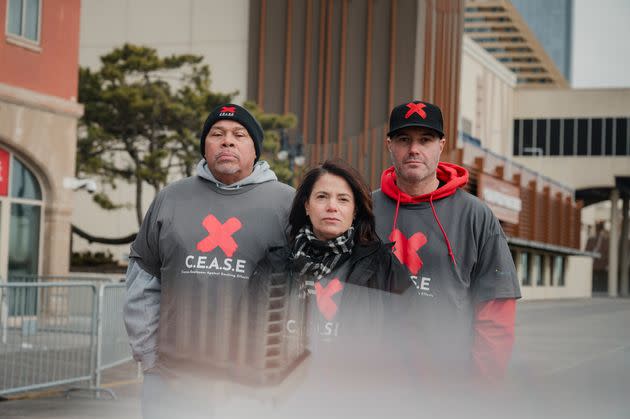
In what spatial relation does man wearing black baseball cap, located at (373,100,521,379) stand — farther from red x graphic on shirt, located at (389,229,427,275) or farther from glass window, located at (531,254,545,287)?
glass window, located at (531,254,545,287)

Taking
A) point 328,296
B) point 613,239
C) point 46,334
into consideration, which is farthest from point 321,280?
point 613,239

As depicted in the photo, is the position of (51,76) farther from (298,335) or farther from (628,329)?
(298,335)

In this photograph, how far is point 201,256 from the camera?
3.59 metres

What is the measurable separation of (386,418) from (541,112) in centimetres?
7000

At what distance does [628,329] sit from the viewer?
82.9 feet

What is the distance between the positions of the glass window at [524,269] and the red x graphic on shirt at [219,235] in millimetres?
53177

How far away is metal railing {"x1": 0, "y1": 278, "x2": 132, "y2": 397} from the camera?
10.3 m

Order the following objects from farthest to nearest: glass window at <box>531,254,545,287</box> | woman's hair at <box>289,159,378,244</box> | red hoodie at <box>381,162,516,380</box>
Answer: glass window at <box>531,254,545,287</box>
red hoodie at <box>381,162,516,380</box>
woman's hair at <box>289,159,378,244</box>

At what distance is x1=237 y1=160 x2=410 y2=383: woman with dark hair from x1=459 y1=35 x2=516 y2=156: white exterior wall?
5592 centimetres

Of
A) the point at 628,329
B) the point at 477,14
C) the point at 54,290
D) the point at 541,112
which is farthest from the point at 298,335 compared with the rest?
the point at 477,14

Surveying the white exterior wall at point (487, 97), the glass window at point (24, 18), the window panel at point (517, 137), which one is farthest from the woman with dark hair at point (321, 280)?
the window panel at point (517, 137)

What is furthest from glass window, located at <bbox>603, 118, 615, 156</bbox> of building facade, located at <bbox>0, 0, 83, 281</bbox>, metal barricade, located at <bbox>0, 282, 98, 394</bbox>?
metal barricade, located at <bbox>0, 282, 98, 394</bbox>

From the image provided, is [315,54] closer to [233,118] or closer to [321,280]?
[233,118]

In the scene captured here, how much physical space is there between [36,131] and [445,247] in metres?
17.3
